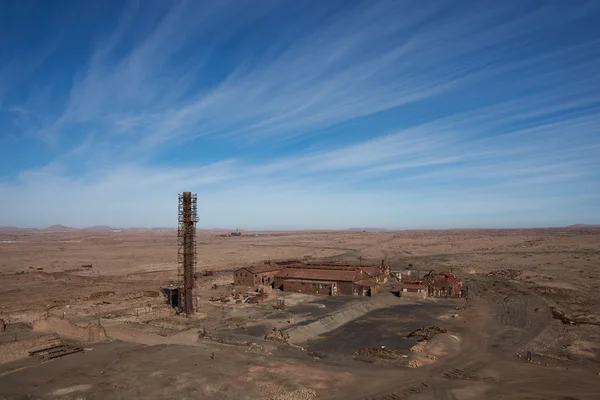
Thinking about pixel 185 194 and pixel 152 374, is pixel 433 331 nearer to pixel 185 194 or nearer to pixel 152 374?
pixel 152 374

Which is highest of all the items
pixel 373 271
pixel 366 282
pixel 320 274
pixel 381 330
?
pixel 320 274

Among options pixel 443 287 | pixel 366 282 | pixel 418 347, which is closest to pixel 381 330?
pixel 418 347

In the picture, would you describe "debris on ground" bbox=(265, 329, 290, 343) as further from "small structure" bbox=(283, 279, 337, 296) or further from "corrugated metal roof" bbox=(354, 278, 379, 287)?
"corrugated metal roof" bbox=(354, 278, 379, 287)

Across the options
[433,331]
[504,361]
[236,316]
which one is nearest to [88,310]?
[236,316]

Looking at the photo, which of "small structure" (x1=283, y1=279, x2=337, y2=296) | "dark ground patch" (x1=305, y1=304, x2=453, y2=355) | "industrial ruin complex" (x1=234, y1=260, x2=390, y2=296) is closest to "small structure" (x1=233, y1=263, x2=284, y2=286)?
"industrial ruin complex" (x1=234, y1=260, x2=390, y2=296)

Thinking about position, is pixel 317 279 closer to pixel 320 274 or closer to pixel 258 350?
pixel 320 274

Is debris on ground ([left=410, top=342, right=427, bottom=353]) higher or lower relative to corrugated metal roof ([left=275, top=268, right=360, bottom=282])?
lower

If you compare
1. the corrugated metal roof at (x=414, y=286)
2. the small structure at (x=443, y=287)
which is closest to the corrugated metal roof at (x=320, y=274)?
the corrugated metal roof at (x=414, y=286)
